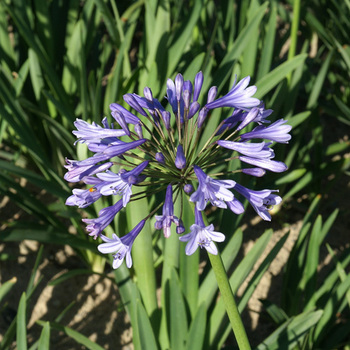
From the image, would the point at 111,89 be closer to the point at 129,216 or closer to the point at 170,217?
the point at 129,216

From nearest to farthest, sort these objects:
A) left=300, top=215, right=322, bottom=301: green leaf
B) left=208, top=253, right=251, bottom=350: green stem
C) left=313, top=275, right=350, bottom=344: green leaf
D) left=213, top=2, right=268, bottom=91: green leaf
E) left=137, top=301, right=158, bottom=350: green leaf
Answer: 1. left=208, top=253, right=251, bottom=350: green stem
2. left=137, top=301, right=158, bottom=350: green leaf
3. left=313, top=275, right=350, bottom=344: green leaf
4. left=300, top=215, right=322, bottom=301: green leaf
5. left=213, top=2, right=268, bottom=91: green leaf

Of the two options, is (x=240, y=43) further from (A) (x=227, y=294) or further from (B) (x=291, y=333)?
(A) (x=227, y=294)

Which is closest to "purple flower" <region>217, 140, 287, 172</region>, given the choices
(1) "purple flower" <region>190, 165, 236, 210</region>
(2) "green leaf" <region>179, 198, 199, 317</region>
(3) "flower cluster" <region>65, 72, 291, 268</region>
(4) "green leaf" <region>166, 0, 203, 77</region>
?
(3) "flower cluster" <region>65, 72, 291, 268</region>

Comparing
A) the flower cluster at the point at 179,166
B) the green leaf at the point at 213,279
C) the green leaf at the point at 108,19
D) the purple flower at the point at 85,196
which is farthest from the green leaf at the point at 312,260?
the green leaf at the point at 108,19

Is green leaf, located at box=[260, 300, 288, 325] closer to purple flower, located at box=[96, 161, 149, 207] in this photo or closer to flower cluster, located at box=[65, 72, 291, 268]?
flower cluster, located at box=[65, 72, 291, 268]

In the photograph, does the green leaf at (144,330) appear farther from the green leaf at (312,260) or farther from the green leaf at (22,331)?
the green leaf at (312,260)

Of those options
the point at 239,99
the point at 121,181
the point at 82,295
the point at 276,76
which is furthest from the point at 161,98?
the point at 121,181
